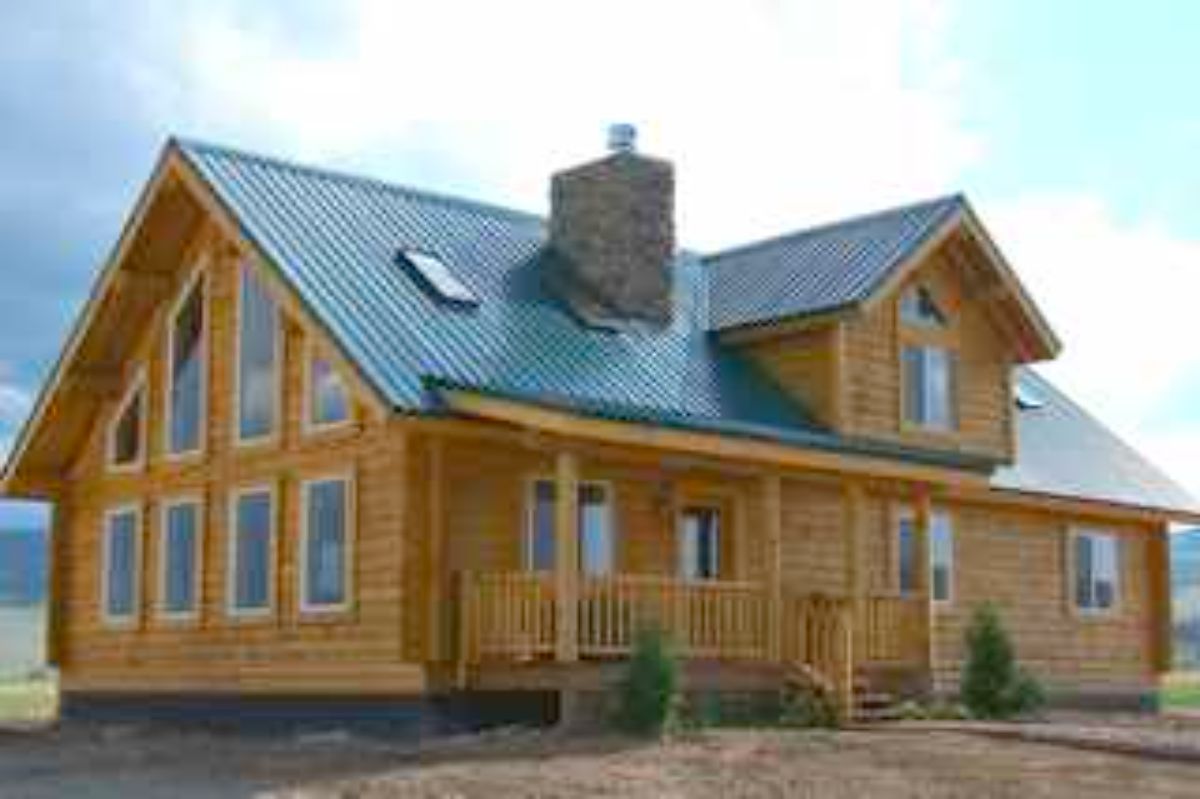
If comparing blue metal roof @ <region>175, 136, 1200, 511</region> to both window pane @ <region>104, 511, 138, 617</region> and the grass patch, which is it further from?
the grass patch

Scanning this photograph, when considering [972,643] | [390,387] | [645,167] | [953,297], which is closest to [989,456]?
[953,297]

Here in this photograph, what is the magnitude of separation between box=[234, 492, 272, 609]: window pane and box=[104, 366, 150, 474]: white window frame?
9.80 feet

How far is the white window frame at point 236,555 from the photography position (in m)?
24.5

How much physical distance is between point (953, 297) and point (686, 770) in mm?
13760

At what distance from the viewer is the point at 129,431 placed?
28266 mm

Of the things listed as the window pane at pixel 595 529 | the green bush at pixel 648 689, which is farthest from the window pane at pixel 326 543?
the green bush at pixel 648 689

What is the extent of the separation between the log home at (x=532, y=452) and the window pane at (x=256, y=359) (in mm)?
56

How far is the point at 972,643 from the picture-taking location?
25.7 meters

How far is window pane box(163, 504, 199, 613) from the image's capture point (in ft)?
86.1

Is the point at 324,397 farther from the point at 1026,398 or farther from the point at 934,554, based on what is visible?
the point at 1026,398

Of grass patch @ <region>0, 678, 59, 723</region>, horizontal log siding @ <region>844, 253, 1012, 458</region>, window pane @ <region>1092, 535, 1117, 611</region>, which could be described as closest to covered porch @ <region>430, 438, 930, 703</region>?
horizontal log siding @ <region>844, 253, 1012, 458</region>

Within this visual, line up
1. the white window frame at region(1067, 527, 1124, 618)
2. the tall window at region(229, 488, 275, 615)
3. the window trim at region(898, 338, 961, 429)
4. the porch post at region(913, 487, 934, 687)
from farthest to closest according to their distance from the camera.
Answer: the white window frame at region(1067, 527, 1124, 618), the window trim at region(898, 338, 961, 429), the porch post at region(913, 487, 934, 687), the tall window at region(229, 488, 275, 615)

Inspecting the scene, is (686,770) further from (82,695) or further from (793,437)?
(82,695)

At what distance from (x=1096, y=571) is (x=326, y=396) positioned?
14.7 meters
